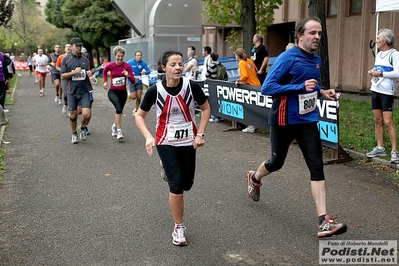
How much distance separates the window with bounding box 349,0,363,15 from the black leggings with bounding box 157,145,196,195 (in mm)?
16697

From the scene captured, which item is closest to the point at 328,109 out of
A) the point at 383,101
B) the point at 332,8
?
the point at 383,101

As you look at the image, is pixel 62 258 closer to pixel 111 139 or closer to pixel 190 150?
pixel 190 150

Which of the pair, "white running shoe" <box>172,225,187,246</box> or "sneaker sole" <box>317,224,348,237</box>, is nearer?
"sneaker sole" <box>317,224,348,237</box>

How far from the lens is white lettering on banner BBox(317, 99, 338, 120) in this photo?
26.5 feet

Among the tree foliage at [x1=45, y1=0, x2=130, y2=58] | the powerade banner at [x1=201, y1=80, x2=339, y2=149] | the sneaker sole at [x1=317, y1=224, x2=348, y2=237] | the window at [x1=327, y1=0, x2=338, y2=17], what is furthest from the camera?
the tree foliage at [x1=45, y1=0, x2=130, y2=58]

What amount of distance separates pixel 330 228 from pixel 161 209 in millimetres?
2088

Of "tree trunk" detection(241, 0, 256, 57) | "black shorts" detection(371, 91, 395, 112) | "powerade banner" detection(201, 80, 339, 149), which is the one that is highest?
"tree trunk" detection(241, 0, 256, 57)

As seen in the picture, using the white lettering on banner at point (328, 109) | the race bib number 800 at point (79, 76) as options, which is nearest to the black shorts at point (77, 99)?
the race bib number 800 at point (79, 76)

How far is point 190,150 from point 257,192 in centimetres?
148

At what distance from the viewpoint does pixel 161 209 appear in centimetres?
593

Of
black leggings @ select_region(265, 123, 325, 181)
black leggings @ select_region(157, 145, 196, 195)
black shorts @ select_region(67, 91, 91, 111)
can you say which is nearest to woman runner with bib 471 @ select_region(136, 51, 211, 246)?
black leggings @ select_region(157, 145, 196, 195)

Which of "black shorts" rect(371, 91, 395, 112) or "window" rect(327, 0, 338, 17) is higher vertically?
"window" rect(327, 0, 338, 17)

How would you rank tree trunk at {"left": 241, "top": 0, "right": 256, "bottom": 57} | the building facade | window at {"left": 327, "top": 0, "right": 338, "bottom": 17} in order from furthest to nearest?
1. window at {"left": 327, "top": 0, "right": 338, "bottom": 17}
2. the building facade
3. tree trunk at {"left": 241, "top": 0, "right": 256, "bottom": 57}

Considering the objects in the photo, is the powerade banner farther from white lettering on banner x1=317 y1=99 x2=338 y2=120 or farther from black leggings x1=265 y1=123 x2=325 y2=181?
black leggings x1=265 y1=123 x2=325 y2=181
